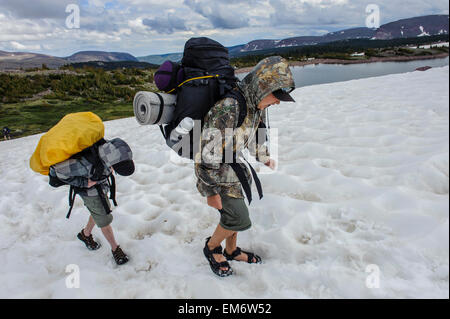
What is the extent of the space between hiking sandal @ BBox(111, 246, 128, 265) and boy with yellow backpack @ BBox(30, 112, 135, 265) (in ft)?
1.27

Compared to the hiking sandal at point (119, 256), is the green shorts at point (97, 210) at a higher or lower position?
higher

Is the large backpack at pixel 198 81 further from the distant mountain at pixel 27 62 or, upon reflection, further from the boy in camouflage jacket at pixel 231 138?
the distant mountain at pixel 27 62

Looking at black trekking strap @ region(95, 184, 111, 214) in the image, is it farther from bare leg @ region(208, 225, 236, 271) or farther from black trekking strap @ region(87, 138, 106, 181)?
bare leg @ region(208, 225, 236, 271)

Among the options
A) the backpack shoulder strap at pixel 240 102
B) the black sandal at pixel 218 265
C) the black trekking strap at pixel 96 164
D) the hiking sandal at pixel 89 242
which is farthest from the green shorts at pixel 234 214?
the hiking sandal at pixel 89 242

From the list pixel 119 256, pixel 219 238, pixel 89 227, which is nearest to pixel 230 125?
pixel 219 238

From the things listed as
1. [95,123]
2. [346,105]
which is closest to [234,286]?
[95,123]

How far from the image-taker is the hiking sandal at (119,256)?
8.97 ft

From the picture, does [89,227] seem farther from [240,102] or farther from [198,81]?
[240,102]

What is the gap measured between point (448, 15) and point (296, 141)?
354cm

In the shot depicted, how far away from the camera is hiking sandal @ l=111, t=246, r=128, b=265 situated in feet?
8.97

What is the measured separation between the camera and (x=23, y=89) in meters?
17.8

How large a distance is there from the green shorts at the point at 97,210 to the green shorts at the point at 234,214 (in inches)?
51.1

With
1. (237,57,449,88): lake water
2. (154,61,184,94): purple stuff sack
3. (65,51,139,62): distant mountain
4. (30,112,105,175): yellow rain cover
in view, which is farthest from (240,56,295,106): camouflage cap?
(65,51,139,62): distant mountain

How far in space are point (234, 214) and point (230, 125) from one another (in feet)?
2.65
